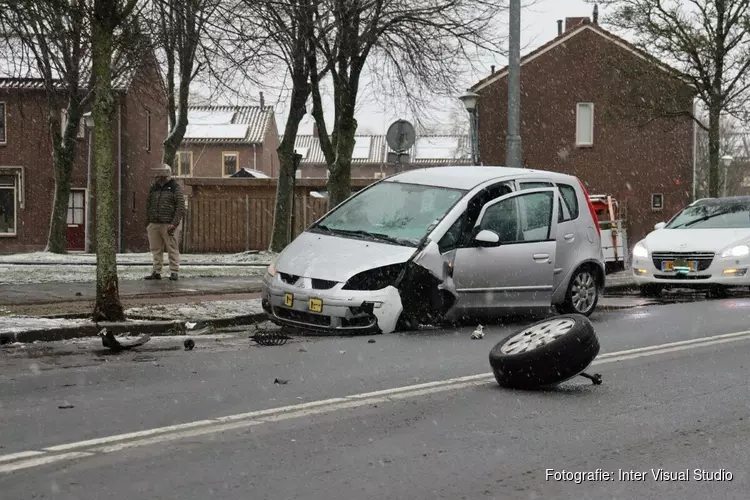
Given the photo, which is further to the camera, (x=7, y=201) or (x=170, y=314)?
(x=7, y=201)

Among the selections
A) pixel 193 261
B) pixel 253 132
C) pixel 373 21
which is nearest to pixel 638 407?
pixel 373 21

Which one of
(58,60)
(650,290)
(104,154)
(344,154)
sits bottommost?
(650,290)

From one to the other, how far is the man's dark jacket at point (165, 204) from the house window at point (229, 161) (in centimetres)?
4808

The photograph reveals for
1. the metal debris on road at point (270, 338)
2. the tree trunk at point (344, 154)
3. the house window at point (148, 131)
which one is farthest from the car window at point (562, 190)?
the house window at point (148, 131)

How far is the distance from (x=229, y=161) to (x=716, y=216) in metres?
49.4

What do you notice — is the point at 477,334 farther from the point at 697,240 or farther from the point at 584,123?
the point at 584,123

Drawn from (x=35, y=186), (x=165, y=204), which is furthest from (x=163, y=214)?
(x=35, y=186)

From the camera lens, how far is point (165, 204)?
17000 millimetres

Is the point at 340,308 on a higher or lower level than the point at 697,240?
lower

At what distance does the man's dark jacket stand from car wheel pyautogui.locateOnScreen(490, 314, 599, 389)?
33.5 ft

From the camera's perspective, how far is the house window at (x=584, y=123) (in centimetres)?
4322

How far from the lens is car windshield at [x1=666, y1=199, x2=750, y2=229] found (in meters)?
17.5

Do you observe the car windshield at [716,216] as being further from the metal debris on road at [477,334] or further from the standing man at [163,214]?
the metal debris on road at [477,334]

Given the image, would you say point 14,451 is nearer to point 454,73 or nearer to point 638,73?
point 454,73
